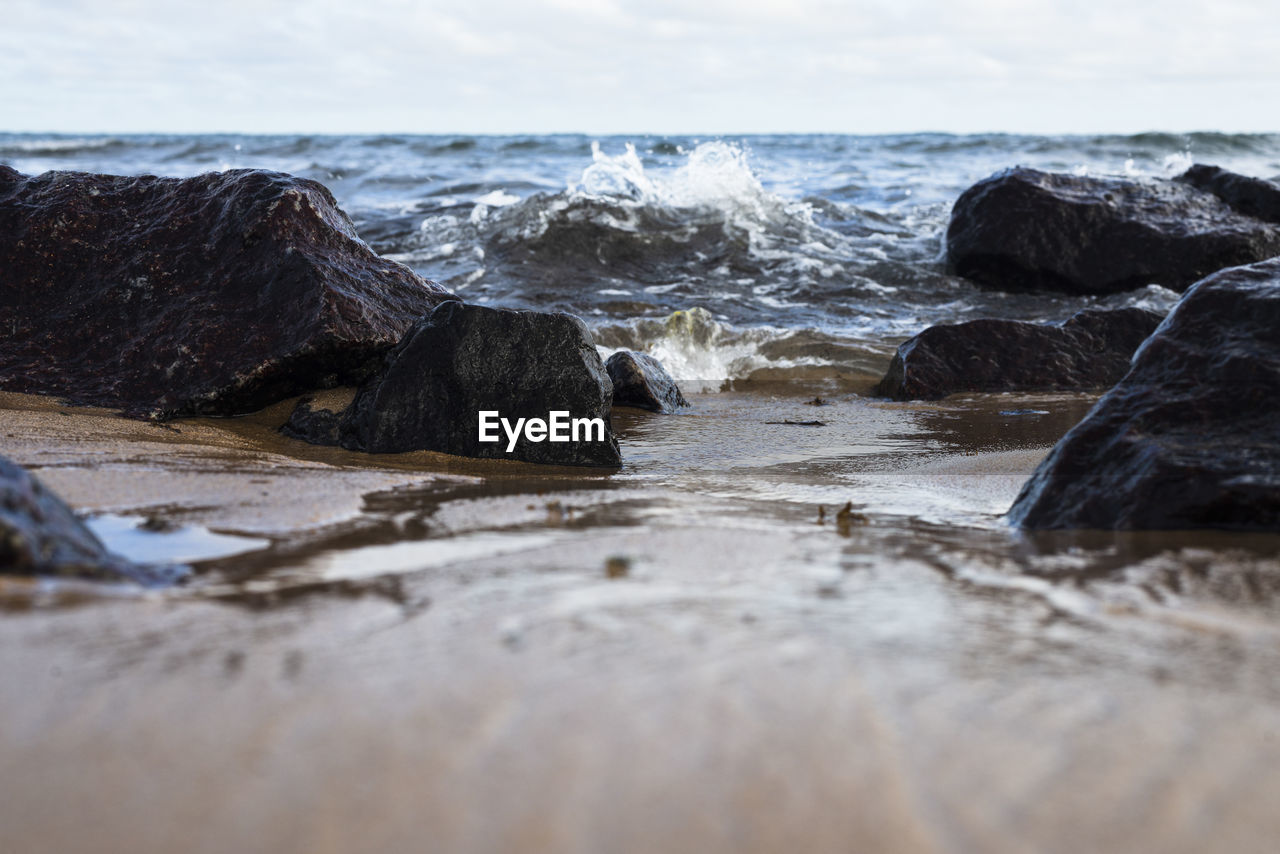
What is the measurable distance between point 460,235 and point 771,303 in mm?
3790

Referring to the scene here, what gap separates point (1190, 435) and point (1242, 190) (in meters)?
8.14

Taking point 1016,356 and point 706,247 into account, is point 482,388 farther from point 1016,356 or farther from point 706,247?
point 706,247

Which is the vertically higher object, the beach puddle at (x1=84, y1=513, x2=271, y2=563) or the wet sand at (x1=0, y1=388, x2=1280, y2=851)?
the beach puddle at (x1=84, y1=513, x2=271, y2=563)

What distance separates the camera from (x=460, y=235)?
10.9m

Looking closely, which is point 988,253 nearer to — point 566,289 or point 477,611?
point 566,289

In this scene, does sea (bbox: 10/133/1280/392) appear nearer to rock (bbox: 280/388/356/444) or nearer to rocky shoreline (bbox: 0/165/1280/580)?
rocky shoreline (bbox: 0/165/1280/580)

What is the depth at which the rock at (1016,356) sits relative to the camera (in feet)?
18.6

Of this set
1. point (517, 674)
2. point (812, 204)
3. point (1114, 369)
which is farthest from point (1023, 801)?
point (812, 204)

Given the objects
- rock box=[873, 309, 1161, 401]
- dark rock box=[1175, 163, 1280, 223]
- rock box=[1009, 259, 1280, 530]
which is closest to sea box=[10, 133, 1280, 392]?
rock box=[873, 309, 1161, 401]

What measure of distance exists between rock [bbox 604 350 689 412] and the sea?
936 millimetres

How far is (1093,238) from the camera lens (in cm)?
869

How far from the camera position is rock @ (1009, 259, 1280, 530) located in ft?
7.74

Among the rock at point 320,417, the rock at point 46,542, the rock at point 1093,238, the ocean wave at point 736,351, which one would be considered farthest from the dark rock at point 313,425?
the rock at point 1093,238

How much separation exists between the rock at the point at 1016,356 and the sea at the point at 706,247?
0.59 meters
